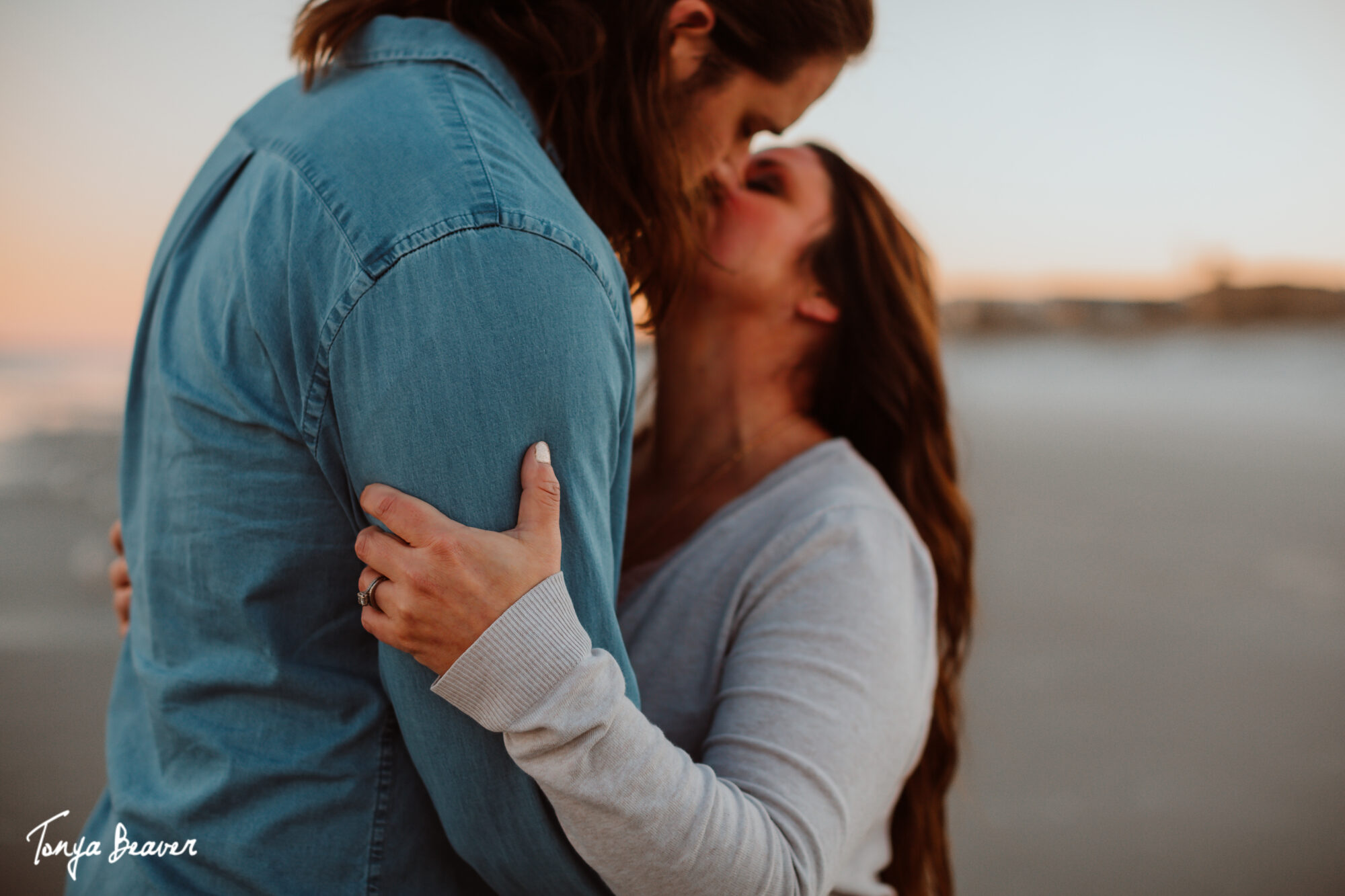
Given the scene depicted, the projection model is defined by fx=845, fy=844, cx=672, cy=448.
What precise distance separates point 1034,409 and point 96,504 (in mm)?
7582

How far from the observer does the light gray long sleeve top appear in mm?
867

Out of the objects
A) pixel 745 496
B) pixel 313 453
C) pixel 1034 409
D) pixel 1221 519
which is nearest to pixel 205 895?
A: pixel 313 453

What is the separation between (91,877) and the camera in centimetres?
111

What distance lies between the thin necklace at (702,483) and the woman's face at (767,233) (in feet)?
0.92

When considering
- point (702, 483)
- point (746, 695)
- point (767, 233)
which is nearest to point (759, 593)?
point (746, 695)

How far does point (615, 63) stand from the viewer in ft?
3.80

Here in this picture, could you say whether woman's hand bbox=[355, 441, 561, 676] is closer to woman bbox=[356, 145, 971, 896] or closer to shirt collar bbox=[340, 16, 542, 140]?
woman bbox=[356, 145, 971, 896]

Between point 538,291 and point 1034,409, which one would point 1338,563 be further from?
point 538,291

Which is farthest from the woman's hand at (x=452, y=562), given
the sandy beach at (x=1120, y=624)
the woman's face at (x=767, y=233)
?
the sandy beach at (x=1120, y=624)

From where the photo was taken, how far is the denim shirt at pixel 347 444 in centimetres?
80

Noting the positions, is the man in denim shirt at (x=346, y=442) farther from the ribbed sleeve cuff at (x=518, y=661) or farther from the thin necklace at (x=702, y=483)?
the thin necklace at (x=702, y=483)

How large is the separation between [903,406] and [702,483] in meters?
0.49

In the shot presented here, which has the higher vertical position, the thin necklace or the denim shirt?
the denim shirt

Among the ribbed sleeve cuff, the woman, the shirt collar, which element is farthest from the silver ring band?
the shirt collar
